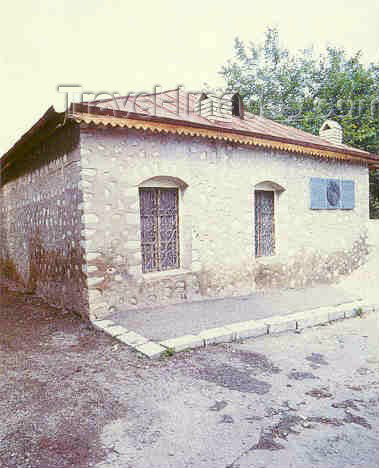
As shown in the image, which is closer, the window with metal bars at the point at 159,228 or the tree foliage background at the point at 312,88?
the window with metal bars at the point at 159,228

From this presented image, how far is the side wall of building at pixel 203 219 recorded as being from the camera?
238 inches

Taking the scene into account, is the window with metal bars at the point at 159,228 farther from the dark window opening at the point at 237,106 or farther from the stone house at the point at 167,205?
the dark window opening at the point at 237,106

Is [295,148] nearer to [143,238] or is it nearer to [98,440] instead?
[143,238]

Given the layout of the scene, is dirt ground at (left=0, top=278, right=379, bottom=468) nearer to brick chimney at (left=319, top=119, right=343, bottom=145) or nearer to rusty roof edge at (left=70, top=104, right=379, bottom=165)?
rusty roof edge at (left=70, top=104, right=379, bottom=165)

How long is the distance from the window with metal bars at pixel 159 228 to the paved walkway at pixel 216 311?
0.92 meters

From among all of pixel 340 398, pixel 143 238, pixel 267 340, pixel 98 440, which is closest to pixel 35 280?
pixel 143 238

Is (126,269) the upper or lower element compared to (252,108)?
lower

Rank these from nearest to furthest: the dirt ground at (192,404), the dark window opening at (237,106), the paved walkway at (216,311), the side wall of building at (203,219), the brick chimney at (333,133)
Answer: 1. the dirt ground at (192,404)
2. the paved walkway at (216,311)
3. the side wall of building at (203,219)
4. the dark window opening at (237,106)
5. the brick chimney at (333,133)

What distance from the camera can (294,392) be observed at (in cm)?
363

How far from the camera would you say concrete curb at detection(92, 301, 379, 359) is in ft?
15.6

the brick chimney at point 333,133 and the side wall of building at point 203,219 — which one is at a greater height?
the brick chimney at point 333,133

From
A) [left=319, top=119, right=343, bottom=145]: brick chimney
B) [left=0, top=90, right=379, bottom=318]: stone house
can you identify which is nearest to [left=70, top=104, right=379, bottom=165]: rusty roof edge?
[left=0, top=90, right=379, bottom=318]: stone house

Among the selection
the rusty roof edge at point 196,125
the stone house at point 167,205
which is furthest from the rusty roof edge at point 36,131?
the rusty roof edge at point 196,125

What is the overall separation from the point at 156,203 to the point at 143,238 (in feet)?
2.36
